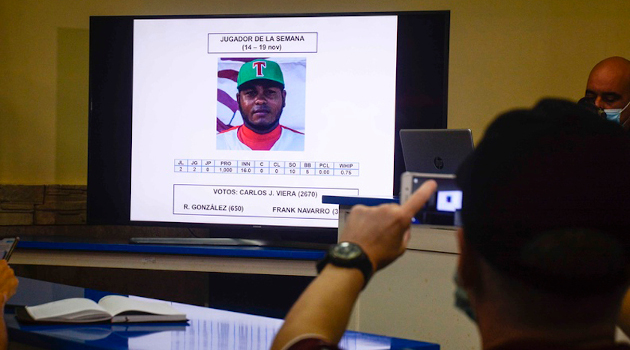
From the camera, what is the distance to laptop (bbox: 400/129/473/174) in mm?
2236

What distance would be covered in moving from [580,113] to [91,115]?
3.13 m

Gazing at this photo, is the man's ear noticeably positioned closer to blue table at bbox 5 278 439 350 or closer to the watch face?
the watch face

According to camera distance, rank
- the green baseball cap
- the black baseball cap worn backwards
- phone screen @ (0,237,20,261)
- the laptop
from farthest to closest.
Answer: the green baseball cap → the laptop → phone screen @ (0,237,20,261) → the black baseball cap worn backwards

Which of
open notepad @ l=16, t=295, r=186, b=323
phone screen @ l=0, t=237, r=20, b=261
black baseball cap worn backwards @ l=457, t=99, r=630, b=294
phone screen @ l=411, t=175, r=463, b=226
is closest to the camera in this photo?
black baseball cap worn backwards @ l=457, t=99, r=630, b=294

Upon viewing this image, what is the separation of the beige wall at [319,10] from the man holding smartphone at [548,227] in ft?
9.51

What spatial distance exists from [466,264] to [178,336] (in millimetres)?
1011

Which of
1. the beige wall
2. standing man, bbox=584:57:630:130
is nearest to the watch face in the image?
standing man, bbox=584:57:630:130

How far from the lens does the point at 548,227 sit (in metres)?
0.62

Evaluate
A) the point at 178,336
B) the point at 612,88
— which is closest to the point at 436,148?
the point at 612,88

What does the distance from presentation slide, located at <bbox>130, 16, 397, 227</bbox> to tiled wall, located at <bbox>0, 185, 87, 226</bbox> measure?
1.49ft

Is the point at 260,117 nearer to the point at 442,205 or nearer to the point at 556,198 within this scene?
the point at 442,205

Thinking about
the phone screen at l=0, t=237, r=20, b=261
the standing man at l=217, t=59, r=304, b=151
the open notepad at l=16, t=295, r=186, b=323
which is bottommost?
the open notepad at l=16, t=295, r=186, b=323

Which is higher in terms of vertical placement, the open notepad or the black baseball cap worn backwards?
the black baseball cap worn backwards

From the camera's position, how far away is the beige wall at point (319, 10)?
3426mm
